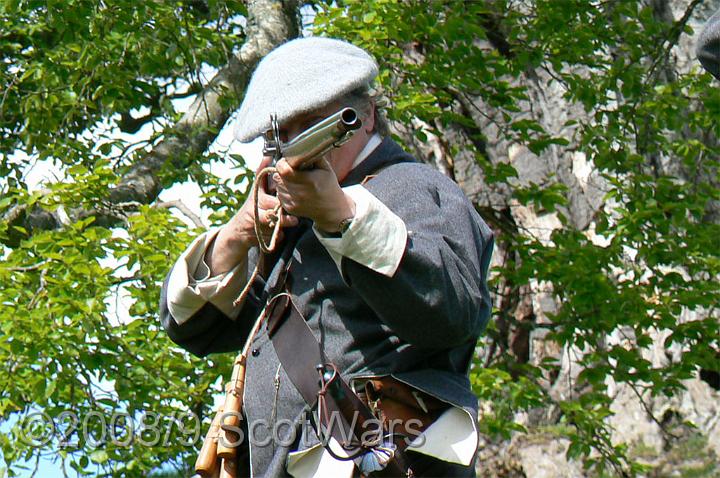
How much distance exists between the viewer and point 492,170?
269 inches

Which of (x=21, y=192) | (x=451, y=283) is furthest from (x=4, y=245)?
(x=451, y=283)

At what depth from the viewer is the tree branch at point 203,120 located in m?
6.17

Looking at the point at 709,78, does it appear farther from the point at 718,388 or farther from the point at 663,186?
the point at 718,388

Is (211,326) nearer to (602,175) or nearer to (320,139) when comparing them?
(320,139)

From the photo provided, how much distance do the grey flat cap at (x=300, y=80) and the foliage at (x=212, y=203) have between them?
278cm

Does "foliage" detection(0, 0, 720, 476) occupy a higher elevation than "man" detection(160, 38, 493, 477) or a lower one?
lower

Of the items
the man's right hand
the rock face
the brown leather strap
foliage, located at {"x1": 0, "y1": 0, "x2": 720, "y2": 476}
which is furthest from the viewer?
the rock face

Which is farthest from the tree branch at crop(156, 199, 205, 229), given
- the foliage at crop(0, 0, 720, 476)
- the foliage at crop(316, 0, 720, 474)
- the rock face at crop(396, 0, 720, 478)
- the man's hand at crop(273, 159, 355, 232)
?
the man's hand at crop(273, 159, 355, 232)

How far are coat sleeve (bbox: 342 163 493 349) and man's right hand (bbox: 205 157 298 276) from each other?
0.23m

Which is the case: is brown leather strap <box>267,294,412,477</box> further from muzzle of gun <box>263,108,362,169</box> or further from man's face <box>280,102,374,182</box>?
muzzle of gun <box>263,108,362,169</box>

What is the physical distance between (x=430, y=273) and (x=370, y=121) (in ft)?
1.80

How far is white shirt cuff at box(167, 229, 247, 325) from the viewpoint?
2.50 meters

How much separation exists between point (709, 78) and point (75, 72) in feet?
12.9

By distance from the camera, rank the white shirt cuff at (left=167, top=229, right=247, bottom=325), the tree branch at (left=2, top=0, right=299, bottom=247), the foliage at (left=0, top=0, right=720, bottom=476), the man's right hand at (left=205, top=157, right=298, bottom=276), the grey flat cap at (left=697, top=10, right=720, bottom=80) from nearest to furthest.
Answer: the grey flat cap at (left=697, top=10, right=720, bottom=80), the man's right hand at (left=205, top=157, right=298, bottom=276), the white shirt cuff at (left=167, top=229, right=247, bottom=325), the foliage at (left=0, top=0, right=720, bottom=476), the tree branch at (left=2, top=0, right=299, bottom=247)
